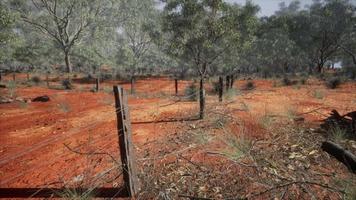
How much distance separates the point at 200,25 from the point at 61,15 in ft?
87.3

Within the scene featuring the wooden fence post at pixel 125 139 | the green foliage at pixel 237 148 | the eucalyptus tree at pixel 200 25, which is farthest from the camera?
the eucalyptus tree at pixel 200 25

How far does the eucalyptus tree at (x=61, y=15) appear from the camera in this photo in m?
28.8

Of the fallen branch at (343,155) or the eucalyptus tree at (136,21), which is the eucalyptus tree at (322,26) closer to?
the eucalyptus tree at (136,21)

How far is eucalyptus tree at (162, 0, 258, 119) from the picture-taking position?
10250 mm

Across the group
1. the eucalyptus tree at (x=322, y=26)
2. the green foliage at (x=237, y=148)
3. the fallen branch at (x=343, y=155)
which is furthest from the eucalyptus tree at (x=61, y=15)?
the fallen branch at (x=343, y=155)

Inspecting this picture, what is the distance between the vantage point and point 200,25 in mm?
10641

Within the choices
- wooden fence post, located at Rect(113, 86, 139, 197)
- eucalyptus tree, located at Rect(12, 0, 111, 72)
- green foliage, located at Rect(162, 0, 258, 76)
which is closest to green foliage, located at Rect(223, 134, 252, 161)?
wooden fence post, located at Rect(113, 86, 139, 197)

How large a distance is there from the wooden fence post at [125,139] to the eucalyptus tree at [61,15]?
26334mm

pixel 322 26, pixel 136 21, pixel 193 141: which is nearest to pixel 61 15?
pixel 136 21

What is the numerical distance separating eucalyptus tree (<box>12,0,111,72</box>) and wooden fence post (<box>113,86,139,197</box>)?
2633cm

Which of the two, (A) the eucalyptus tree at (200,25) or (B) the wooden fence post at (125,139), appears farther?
(A) the eucalyptus tree at (200,25)

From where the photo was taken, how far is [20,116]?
1220 centimetres

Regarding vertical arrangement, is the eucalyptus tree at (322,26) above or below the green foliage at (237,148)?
above

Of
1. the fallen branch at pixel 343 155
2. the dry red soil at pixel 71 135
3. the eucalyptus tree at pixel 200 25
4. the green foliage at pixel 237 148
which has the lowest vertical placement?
the dry red soil at pixel 71 135
